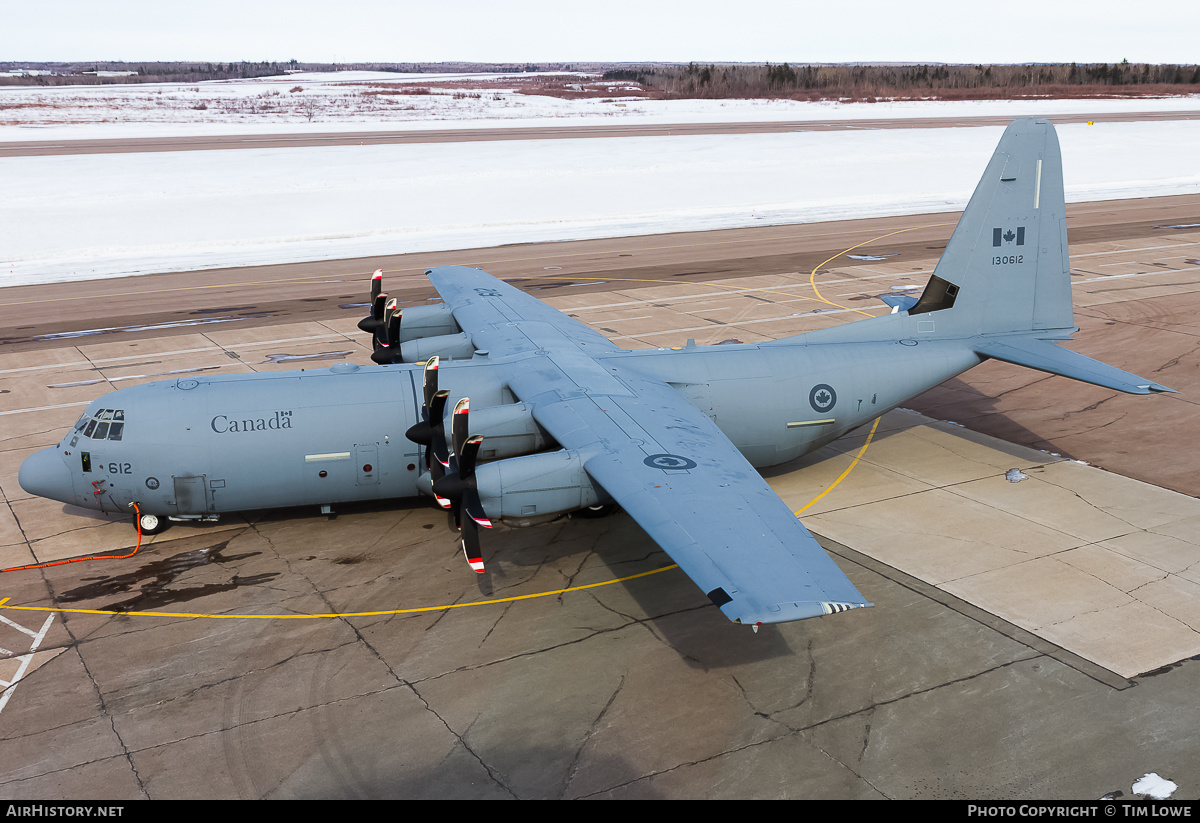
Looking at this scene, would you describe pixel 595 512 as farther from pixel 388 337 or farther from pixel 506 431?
pixel 388 337

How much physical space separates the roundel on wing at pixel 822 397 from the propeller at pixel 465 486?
9133 millimetres

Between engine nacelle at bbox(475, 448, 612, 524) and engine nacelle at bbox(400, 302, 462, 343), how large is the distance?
10575 millimetres

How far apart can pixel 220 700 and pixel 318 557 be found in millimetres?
4964

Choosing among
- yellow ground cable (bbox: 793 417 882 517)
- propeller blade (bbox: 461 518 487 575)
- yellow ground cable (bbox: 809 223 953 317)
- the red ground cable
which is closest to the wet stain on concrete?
the red ground cable

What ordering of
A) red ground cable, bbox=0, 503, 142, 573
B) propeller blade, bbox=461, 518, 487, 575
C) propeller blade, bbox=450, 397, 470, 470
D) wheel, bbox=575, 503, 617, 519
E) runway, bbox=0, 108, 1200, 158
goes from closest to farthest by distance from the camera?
propeller blade, bbox=461, 518, 487, 575
propeller blade, bbox=450, 397, 470, 470
red ground cable, bbox=0, 503, 142, 573
wheel, bbox=575, 503, 617, 519
runway, bbox=0, 108, 1200, 158

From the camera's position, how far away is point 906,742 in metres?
13.8

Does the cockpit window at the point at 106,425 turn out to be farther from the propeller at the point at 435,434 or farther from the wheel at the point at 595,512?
the wheel at the point at 595,512

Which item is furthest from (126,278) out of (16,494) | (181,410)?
(181,410)

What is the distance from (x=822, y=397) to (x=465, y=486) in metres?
9.65

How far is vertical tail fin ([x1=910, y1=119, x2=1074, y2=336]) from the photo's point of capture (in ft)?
77.2

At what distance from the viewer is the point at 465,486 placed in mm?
16547

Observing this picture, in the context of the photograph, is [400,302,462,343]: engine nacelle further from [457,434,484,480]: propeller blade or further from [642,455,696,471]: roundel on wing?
[642,455,696,471]: roundel on wing

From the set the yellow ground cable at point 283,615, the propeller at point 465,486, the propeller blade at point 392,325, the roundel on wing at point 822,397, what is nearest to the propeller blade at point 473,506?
the propeller at point 465,486

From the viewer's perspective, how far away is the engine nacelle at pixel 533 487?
16.7 meters
